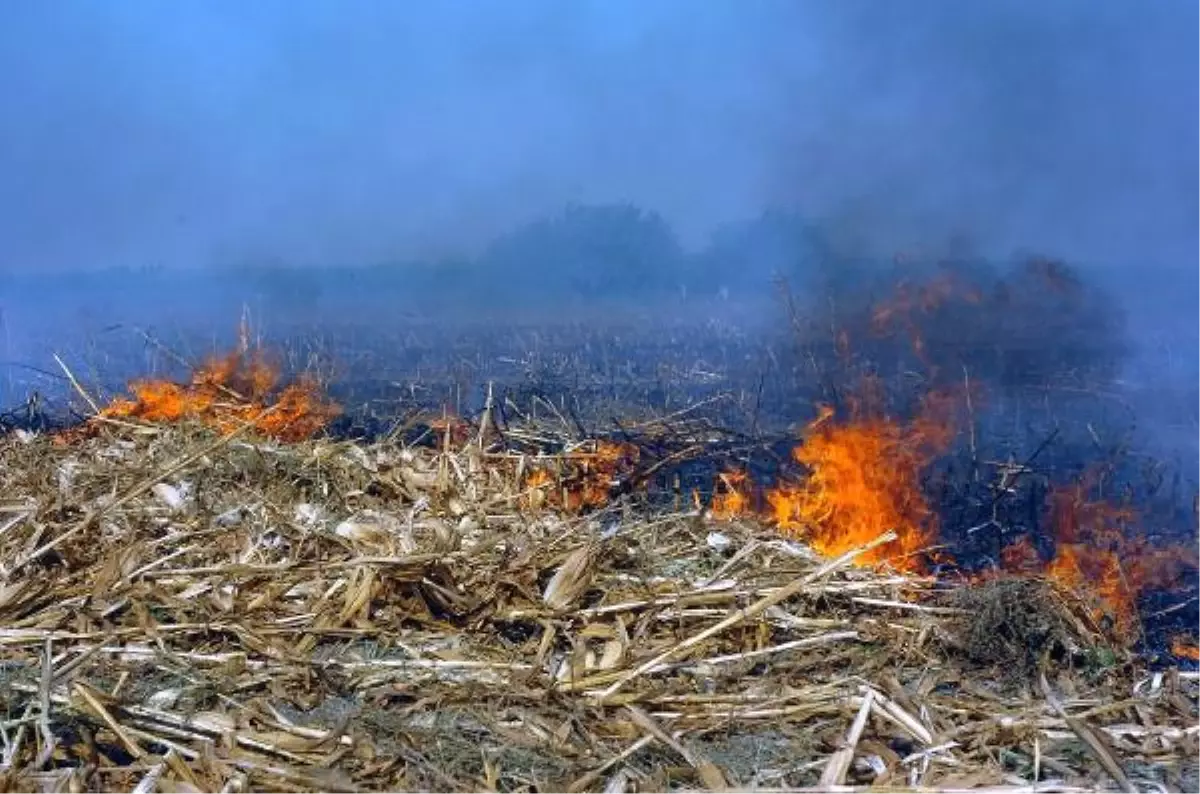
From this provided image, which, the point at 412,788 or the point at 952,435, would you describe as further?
the point at 952,435

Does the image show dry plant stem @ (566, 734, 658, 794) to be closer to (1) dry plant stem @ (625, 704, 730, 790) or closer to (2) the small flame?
(1) dry plant stem @ (625, 704, 730, 790)

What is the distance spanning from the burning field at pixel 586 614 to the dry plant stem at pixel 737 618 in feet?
0.06

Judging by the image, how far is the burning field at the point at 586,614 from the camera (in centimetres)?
339

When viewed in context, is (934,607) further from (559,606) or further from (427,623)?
(427,623)

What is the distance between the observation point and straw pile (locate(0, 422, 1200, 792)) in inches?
131

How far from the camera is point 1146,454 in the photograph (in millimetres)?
8109

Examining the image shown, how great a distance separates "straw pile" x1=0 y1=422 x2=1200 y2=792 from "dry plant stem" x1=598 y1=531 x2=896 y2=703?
0.05ft

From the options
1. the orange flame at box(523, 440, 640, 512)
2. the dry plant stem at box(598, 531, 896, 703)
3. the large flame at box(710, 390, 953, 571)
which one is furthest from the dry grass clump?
the orange flame at box(523, 440, 640, 512)

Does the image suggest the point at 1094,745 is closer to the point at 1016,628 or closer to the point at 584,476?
the point at 1016,628

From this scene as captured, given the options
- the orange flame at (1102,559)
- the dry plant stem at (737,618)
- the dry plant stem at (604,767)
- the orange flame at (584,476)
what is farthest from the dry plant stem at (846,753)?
the orange flame at (584,476)

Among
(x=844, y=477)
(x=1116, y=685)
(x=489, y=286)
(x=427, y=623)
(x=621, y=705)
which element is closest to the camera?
(x=621, y=705)

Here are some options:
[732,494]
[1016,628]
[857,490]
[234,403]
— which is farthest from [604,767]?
[234,403]

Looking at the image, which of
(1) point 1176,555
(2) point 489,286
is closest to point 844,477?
(1) point 1176,555

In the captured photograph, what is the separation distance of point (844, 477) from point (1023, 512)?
1.16 m
